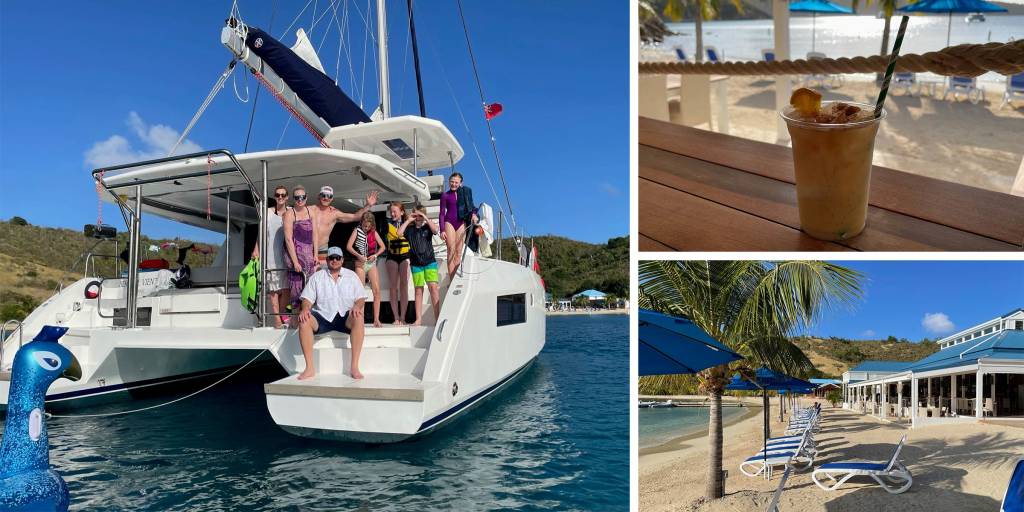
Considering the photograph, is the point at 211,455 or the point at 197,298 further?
the point at 197,298

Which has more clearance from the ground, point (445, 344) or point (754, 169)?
point (754, 169)

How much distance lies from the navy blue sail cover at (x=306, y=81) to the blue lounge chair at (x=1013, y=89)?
12459 mm

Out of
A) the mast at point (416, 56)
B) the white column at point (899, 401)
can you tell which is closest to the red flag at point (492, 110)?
the mast at point (416, 56)

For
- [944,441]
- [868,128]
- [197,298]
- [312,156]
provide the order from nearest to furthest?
[868,128] < [312,156] < [197,298] < [944,441]

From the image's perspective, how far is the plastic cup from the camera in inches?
62.6

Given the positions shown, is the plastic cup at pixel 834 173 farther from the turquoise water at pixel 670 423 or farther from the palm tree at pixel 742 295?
the turquoise water at pixel 670 423

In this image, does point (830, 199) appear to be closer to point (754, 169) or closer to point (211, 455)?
point (754, 169)

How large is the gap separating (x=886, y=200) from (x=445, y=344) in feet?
12.9

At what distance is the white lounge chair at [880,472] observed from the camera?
22.6 ft

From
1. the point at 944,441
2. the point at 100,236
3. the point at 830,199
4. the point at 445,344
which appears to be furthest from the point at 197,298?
the point at 944,441

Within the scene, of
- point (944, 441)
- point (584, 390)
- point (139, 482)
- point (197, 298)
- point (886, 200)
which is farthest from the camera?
point (944, 441)

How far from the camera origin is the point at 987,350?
12289 millimetres

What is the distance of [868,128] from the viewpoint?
5.19 ft

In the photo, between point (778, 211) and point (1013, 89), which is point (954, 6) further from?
point (778, 211)
